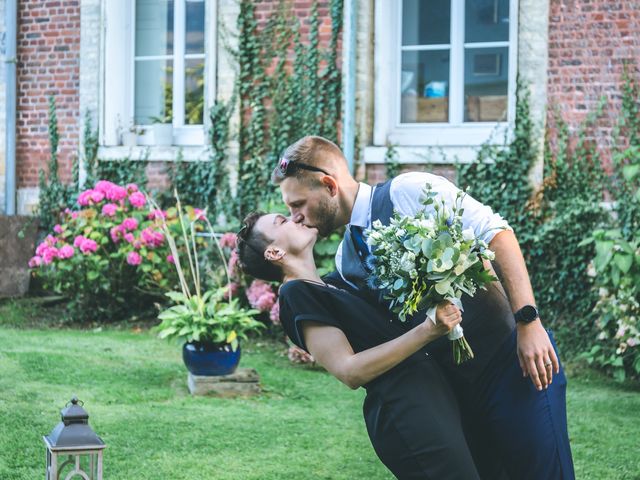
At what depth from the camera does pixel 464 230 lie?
110 inches

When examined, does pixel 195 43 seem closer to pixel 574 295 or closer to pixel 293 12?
pixel 293 12

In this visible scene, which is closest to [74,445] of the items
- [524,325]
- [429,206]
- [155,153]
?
[429,206]

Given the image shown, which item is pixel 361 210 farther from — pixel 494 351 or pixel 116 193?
pixel 116 193

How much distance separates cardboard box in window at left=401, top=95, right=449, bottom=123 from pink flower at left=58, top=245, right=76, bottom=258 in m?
3.45

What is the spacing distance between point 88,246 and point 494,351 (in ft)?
22.3

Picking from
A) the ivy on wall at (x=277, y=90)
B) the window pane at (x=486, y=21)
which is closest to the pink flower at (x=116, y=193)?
the ivy on wall at (x=277, y=90)

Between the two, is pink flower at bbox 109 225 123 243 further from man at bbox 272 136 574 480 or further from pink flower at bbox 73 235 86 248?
man at bbox 272 136 574 480

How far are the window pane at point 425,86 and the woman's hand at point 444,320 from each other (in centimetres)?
687

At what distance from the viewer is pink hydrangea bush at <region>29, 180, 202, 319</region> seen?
364 inches

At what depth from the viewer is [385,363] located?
2.80 meters

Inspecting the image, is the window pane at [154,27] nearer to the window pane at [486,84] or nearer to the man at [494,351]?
the window pane at [486,84]

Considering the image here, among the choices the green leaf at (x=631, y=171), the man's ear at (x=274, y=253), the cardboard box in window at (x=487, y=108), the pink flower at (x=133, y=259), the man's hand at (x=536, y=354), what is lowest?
the pink flower at (x=133, y=259)

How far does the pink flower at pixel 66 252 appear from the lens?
30.4 ft

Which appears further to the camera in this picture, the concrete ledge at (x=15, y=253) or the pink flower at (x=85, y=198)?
the concrete ledge at (x=15, y=253)
